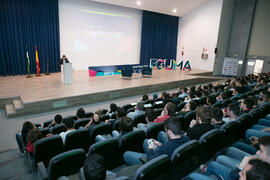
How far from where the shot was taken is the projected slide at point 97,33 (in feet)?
34.4

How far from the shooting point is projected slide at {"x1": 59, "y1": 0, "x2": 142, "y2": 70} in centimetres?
1050

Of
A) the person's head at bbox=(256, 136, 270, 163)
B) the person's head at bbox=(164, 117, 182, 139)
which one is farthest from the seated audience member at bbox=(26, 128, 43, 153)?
the person's head at bbox=(256, 136, 270, 163)

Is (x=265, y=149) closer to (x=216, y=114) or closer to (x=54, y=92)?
(x=216, y=114)

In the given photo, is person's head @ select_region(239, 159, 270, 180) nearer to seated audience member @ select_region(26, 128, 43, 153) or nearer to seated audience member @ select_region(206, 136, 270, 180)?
seated audience member @ select_region(206, 136, 270, 180)

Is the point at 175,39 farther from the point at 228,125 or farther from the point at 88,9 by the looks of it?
the point at 228,125

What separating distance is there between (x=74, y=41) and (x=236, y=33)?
418 inches

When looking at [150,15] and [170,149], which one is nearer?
[170,149]

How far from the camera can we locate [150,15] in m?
13.8

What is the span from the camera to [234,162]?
214cm

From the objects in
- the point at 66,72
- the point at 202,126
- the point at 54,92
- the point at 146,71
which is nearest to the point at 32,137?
the point at 202,126

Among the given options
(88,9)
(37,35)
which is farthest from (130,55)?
(37,35)

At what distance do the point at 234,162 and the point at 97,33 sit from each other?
10.8 meters

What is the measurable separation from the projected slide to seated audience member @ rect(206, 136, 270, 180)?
10.2 meters

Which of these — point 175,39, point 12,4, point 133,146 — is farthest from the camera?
point 175,39
